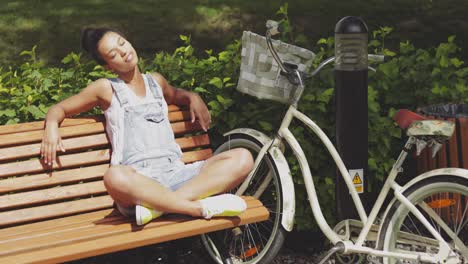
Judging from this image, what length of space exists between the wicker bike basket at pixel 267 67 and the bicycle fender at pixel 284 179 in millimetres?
253

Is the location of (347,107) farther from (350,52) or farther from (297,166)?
(297,166)

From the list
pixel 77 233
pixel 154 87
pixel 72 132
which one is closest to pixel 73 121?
pixel 72 132

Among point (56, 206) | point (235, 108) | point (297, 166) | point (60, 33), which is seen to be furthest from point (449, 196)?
point (60, 33)

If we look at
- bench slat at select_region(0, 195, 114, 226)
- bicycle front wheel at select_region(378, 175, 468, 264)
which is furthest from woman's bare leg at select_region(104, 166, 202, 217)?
bicycle front wheel at select_region(378, 175, 468, 264)

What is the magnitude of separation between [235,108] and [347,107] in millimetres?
884

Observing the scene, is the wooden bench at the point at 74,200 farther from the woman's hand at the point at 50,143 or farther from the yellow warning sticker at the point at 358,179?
the yellow warning sticker at the point at 358,179

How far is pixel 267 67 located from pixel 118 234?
126cm

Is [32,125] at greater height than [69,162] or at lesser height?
greater

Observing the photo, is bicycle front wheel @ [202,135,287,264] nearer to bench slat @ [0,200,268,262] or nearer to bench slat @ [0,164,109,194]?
bench slat @ [0,200,268,262]

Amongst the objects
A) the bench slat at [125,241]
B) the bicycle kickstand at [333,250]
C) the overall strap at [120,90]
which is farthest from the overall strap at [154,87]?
the bicycle kickstand at [333,250]

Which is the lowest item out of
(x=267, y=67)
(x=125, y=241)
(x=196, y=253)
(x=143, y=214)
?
(x=196, y=253)

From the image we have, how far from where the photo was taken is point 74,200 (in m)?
4.94

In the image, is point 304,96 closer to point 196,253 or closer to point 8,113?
point 196,253

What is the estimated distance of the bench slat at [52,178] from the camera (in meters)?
4.69
